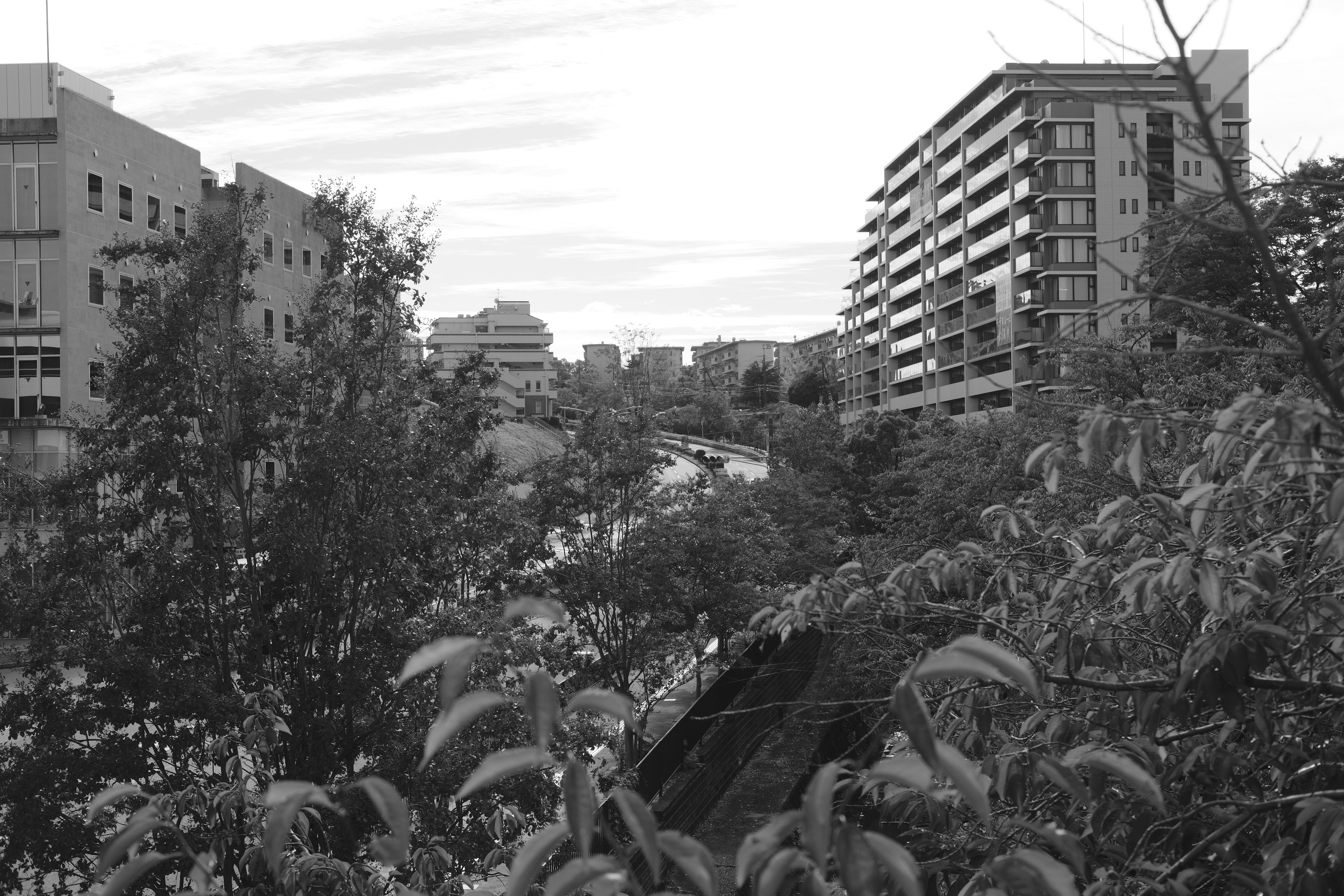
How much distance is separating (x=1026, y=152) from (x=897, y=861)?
6019cm

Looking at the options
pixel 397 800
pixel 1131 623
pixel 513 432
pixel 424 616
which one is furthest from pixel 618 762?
pixel 513 432

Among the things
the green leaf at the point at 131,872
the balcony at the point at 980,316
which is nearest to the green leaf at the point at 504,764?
the green leaf at the point at 131,872

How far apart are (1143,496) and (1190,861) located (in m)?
1.40

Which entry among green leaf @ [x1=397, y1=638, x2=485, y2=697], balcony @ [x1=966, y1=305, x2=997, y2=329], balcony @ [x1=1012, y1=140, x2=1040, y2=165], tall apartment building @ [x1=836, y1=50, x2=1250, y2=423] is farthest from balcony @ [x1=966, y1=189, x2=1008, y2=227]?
green leaf @ [x1=397, y1=638, x2=485, y2=697]

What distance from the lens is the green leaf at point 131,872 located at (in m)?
2.11

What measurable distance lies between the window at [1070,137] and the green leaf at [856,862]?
58861 mm

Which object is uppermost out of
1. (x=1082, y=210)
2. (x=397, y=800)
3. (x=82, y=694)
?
(x=1082, y=210)

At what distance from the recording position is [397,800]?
2.12 m

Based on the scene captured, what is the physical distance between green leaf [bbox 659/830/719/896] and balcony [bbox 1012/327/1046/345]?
177ft

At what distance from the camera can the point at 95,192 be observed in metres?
31.6

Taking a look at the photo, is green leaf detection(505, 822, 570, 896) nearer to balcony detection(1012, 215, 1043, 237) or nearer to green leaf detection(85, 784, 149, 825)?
green leaf detection(85, 784, 149, 825)

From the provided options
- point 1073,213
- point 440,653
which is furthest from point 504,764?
point 1073,213

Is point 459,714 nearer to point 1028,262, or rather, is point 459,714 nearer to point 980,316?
point 1028,262

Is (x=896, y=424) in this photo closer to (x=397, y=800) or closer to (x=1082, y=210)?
(x=1082, y=210)
